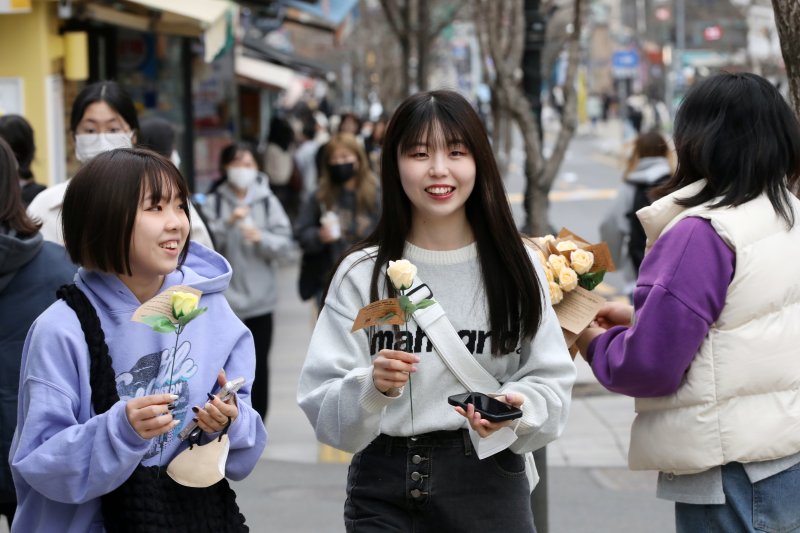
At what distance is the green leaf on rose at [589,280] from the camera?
4078 millimetres

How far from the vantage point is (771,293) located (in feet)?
11.6

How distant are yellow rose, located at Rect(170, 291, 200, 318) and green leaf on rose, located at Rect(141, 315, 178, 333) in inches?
1.0

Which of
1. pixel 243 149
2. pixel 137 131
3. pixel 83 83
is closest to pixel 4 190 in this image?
pixel 137 131

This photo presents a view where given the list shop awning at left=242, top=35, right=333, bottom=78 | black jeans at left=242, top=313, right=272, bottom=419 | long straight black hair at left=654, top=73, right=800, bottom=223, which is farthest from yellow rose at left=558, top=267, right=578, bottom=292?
shop awning at left=242, top=35, right=333, bottom=78

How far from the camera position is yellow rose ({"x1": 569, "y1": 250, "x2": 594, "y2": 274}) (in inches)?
159

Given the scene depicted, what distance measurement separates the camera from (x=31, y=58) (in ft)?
33.1

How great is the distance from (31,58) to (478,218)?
7.25 meters

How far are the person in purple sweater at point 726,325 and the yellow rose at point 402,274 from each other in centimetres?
70

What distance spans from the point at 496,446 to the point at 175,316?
868 millimetres

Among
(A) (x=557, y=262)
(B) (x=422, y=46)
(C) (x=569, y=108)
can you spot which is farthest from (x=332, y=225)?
(B) (x=422, y=46)

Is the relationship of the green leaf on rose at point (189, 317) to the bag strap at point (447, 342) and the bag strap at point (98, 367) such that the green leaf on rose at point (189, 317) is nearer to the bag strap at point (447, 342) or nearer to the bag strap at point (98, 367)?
the bag strap at point (98, 367)

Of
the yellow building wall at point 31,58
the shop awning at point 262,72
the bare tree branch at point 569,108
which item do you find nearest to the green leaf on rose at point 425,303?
the bare tree branch at point 569,108

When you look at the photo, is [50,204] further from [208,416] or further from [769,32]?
[769,32]

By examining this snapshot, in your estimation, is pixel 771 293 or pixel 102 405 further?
pixel 771 293
